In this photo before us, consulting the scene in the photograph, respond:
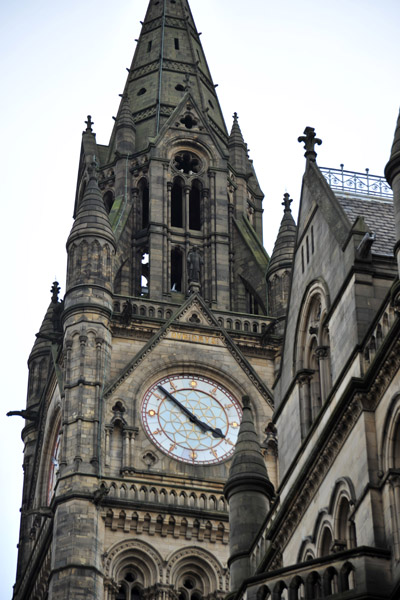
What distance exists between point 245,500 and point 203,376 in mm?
21145

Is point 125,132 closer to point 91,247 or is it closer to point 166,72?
point 166,72

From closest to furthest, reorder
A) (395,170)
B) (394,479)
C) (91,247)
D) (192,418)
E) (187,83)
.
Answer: (394,479), (395,170), (192,418), (91,247), (187,83)

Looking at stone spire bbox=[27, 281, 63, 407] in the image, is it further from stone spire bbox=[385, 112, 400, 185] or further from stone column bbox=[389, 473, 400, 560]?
stone column bbox=[389, 473, 400, 560]

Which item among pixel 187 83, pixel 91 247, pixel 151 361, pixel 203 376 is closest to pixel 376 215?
pixel 151 361

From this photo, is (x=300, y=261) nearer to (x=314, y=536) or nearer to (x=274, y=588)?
(x=314, y=536)

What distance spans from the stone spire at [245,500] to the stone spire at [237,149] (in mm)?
30401

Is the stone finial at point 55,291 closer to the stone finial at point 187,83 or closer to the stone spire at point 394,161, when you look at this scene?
the stone finial at point 187,83

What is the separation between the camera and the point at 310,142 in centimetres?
3045

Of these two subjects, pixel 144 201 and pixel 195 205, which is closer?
pixel 144 201

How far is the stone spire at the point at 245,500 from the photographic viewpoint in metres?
29.6

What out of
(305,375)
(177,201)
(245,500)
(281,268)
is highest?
(177,201)

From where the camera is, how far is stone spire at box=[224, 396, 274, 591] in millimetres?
29625

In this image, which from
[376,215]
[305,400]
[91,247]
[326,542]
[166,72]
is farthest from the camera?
[166,72]

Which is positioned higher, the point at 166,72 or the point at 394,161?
the point at 166,72
